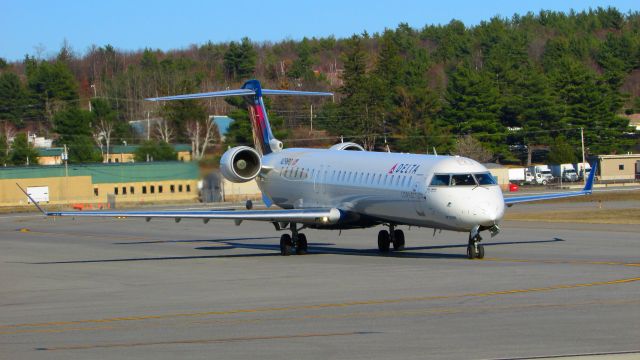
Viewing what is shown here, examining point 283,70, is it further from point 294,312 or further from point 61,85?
point 294,312

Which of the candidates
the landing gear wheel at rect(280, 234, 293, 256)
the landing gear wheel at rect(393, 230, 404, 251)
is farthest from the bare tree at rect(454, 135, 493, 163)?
the landing gear wheel at rect(280, 234, 293, 256)

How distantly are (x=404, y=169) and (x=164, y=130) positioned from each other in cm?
5226

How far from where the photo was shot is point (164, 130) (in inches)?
3125

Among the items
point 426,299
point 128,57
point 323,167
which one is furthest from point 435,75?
point 426,299

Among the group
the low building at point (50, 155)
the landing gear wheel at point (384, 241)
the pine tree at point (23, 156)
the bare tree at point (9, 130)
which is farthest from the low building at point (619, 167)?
the landing gear wheel at point (384, 241)

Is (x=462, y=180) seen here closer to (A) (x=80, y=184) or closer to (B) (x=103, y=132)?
(A) (x=80, y=184)

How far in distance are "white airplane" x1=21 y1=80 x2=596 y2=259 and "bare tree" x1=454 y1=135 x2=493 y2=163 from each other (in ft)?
210

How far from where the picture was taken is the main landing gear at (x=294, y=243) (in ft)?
104

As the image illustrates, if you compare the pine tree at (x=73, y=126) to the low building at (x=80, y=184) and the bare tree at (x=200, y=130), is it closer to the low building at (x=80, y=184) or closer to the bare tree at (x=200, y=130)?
the low building at (x=80, y=184)

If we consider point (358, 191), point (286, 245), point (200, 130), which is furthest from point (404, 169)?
point (200, 130)

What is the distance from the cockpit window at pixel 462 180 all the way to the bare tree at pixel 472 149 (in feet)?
240

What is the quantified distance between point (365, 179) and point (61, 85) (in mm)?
117103

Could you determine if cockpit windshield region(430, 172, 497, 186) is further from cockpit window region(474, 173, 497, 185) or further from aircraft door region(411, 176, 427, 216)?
aircraft door region(411, 176, 427, 216)

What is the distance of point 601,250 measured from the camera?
29.7 metres
